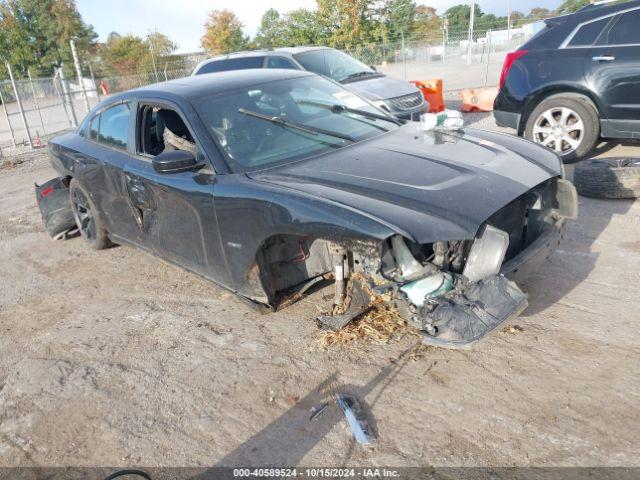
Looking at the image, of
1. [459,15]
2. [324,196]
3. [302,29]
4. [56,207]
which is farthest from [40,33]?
[459,15]

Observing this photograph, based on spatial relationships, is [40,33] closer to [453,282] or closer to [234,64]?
[234,64]

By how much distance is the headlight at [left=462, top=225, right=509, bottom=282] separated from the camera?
2.65 metres

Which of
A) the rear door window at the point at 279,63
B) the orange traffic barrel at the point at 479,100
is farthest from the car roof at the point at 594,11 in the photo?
the orange traffic barrel at the point at 479,100

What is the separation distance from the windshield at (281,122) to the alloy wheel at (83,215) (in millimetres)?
2248

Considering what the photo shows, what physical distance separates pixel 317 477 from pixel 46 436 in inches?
60.1

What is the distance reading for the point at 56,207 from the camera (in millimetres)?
5793

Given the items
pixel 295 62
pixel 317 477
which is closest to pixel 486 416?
pixel 317 477

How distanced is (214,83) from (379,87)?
17.6ft

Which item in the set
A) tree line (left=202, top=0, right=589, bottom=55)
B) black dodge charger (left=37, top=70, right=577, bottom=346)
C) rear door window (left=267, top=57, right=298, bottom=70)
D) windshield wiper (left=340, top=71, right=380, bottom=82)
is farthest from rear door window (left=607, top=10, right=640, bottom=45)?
tree line (left=202, top=0, right=589, bottom=55)

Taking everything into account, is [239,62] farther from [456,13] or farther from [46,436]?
[456,13]

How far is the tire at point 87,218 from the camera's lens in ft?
16.5

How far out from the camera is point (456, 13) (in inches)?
3465

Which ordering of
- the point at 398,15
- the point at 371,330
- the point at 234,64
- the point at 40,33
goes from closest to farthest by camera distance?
the point at 371,330 < the point at 234,64 < the point at 398,15 < the point at 40,33

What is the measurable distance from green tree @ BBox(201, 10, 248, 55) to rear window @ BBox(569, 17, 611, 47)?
168 ft
